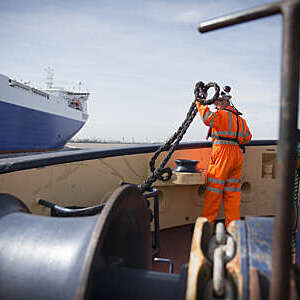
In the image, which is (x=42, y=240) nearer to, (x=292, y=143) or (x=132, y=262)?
(x=132, y=262)

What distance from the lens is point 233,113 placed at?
10.4 ft

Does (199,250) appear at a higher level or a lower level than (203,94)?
lower

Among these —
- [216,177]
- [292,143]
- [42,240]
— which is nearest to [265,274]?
[292,143]

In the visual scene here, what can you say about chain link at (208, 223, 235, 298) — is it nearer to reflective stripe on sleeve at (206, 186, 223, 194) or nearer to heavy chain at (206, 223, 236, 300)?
heavy chain at (206, 223, 236, 300)

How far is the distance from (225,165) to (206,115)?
0.53 metres

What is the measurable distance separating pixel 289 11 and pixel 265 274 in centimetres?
56

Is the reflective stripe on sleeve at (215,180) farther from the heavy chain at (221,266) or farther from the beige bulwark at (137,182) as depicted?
the heavy chain at (221,266)

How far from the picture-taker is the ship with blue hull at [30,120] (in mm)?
13953

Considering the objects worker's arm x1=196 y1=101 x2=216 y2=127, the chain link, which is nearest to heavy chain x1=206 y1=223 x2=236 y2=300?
the chain link

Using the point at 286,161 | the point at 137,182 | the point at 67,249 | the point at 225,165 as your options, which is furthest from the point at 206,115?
the point at 286,161

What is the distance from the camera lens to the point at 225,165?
119 inches

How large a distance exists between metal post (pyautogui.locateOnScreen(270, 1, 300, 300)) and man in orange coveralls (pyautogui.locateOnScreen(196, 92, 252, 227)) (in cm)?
236

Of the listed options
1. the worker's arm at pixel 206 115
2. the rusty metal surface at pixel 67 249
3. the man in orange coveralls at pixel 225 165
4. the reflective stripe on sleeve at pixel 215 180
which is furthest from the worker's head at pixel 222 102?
the rusty metal surface at pixel 67 249

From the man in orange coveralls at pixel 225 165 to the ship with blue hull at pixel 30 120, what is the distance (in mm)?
12504
